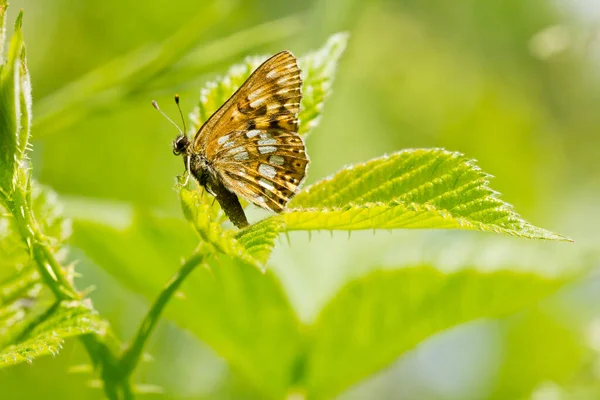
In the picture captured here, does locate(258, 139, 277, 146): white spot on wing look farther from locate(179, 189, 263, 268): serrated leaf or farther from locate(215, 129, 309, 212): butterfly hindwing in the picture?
locate(179, 189, 263, 268): serrated leaf

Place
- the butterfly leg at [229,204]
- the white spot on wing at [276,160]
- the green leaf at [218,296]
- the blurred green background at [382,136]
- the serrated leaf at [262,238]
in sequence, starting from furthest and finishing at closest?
the blurred green background at [382,136]
the green leaf at [218,296]
the white spot on wing at [276,160]
the butterfly leg at [229,204]
the serrated leaf at [262,238]

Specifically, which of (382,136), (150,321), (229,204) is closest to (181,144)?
(229,204)

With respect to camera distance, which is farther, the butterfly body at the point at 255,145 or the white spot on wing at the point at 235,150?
the white spot on wing at the point at 235,150

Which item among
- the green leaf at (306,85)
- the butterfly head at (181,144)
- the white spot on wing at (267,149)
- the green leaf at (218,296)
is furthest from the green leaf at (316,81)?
the green leaf at (218,296)

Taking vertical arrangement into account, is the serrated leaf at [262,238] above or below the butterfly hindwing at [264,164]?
below

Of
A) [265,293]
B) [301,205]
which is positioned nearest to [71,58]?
[265,293]

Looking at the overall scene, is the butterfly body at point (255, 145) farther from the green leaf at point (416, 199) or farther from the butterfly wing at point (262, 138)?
the green leaf at point (416, 199)

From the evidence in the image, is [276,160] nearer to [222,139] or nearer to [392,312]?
[222,139]

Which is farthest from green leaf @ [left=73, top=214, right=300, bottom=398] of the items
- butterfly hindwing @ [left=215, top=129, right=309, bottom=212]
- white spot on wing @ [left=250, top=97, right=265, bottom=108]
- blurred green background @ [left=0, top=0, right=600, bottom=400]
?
white spot on wing @ [left=250, top=97, right=265, bottom=108]
